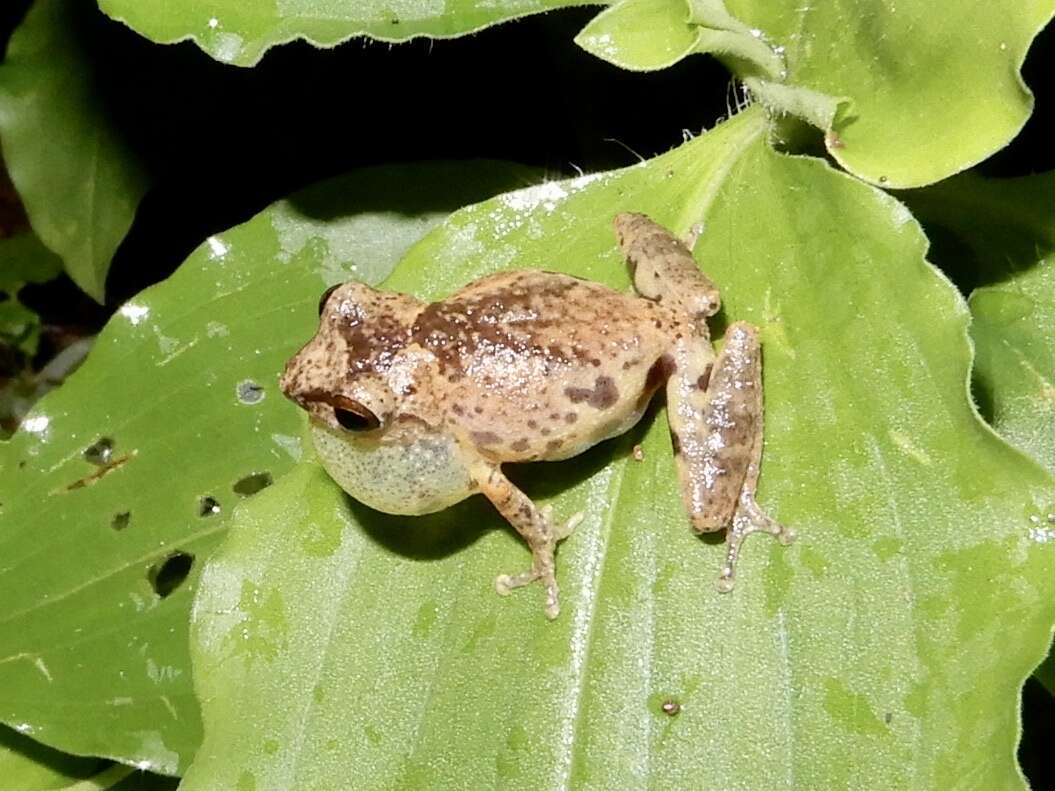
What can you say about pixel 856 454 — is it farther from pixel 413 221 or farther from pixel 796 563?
pixel 413 221

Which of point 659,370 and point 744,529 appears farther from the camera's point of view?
point 659,370

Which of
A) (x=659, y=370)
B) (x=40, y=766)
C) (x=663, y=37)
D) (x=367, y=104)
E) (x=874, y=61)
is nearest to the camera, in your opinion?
(x=874, y=61)

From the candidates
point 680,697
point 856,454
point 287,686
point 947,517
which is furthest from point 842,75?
point 287,686

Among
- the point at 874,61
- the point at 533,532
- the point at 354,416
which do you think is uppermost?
the point at 874,61

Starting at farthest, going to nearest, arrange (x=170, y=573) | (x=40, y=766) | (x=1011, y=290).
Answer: (x=40, y=766) < (x=170, y=573) < (x=1011, y=290)

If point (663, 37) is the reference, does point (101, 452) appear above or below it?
below

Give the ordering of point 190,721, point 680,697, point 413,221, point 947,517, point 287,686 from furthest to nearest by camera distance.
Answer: point 413,221, point 190,721, point 287,686, point 680,697, point 947,517

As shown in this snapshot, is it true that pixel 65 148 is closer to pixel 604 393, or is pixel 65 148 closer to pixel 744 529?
pixel 604 393

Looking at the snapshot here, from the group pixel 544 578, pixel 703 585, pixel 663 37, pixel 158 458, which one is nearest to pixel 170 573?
pixel 158 458
